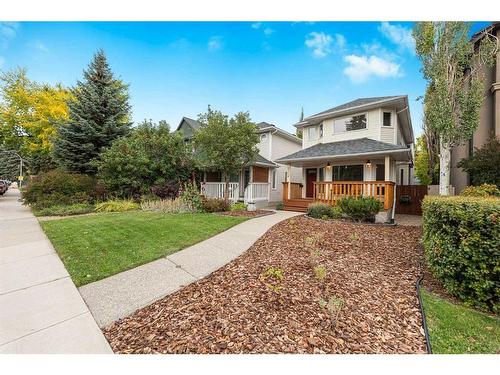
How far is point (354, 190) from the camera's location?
10438 millimetres

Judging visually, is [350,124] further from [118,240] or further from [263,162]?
[118,240]

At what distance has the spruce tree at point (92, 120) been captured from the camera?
13.7 metres

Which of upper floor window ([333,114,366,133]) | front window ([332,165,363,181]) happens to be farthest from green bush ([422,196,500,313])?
upper floor window ([333,114,366,133])

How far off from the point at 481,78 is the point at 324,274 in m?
10.2

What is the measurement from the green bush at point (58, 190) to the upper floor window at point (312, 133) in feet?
45.8

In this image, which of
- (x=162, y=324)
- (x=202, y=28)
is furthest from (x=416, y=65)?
(x=162, y=324)

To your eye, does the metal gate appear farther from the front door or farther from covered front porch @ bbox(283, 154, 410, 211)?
the front door

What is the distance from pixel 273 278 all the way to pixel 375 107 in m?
12.0

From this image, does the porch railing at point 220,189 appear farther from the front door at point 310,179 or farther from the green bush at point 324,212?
the green bush at point 324,212

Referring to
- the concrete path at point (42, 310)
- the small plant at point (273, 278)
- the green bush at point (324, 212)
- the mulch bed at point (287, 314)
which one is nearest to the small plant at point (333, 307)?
the mulch bed at point (287, 314)

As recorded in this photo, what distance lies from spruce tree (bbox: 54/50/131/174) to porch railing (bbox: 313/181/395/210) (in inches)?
538

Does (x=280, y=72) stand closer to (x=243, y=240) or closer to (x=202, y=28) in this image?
(x=202, y=28)

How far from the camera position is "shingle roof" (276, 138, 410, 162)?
1039cm

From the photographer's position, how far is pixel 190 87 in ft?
34.0
